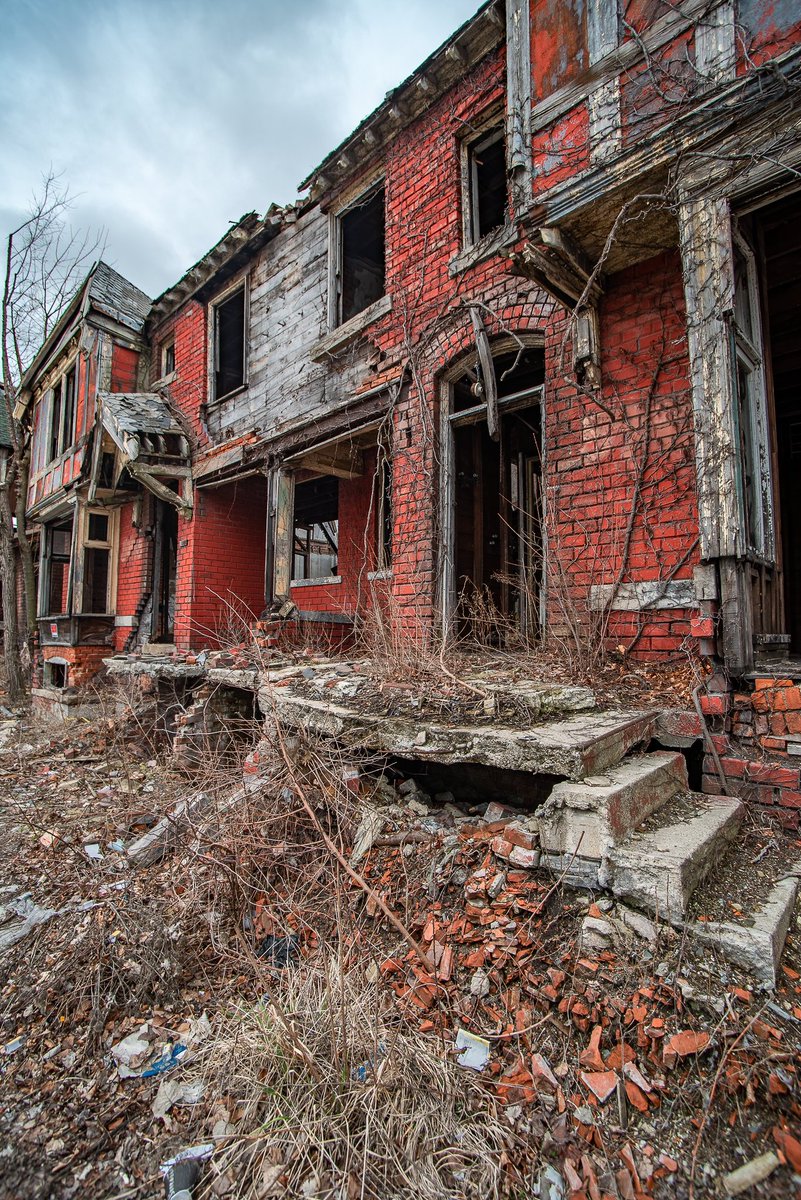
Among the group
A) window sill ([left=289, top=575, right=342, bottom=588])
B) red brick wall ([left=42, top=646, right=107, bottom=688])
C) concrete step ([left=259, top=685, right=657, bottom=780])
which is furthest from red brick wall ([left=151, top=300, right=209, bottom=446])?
concrete step ([left=259, top=685, right=657, bottom=780])

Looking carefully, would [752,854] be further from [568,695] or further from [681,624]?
[681,624]

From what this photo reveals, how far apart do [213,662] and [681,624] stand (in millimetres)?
4949

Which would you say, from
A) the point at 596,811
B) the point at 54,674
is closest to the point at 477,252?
the point at 596,811

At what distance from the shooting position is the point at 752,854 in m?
2.65

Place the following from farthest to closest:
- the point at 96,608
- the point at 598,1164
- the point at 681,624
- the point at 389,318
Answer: the point at 96,608, the point at 389,318, the point at 681,624, the point at 598,1164

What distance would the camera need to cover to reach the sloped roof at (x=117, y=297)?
1131 cm

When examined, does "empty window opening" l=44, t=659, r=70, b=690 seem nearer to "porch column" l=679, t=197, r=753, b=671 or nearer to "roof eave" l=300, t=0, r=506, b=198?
"roof eave" l=300, t=0, r=506, b=198

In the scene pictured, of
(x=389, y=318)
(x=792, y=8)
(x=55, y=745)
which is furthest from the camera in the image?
(x=55, y=745)

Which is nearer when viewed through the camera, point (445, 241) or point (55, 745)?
point (445, 241)

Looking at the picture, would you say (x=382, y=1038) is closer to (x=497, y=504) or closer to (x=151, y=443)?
(x=497, y=504)

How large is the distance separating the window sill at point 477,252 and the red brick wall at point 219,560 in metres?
4.98

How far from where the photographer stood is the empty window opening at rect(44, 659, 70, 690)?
12.2m

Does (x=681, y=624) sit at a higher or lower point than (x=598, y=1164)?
higher

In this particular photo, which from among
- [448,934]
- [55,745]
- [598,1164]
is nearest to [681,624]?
[448,934]
